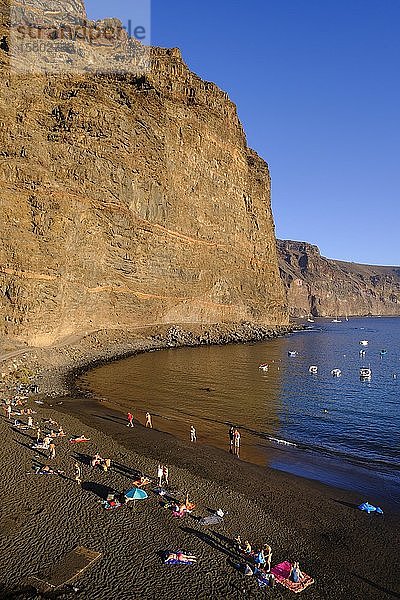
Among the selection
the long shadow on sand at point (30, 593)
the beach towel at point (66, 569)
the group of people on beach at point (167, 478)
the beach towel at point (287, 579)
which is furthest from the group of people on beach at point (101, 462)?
the beach towel at point (287, 579)

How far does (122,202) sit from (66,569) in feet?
196

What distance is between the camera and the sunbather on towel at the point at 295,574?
12.5m

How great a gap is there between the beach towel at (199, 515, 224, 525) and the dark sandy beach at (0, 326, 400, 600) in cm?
26

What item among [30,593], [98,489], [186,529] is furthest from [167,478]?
[30,593]

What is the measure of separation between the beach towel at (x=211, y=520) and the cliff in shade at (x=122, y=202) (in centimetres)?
3771

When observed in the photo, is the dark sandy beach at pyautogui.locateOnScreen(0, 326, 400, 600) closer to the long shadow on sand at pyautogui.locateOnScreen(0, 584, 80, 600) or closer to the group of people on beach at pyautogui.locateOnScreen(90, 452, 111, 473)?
the long shadow on sand at pyautogui.locateOnScreen(0, 584, 80, 600)

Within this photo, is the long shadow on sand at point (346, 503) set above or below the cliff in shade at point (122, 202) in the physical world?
below

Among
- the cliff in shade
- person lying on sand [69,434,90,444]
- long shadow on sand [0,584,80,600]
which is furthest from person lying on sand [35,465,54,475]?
the cliff in shade

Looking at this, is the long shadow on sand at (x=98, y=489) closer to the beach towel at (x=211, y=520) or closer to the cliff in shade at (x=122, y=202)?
the beach towel at (x=211, y=520)

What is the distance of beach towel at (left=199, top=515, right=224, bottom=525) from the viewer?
51.3 ft

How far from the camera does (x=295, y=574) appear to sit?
12562 millimetres

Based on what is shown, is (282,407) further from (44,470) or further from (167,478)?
(44,470)

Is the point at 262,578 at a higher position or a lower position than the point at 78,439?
lower

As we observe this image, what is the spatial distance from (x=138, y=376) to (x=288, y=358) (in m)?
30.7
